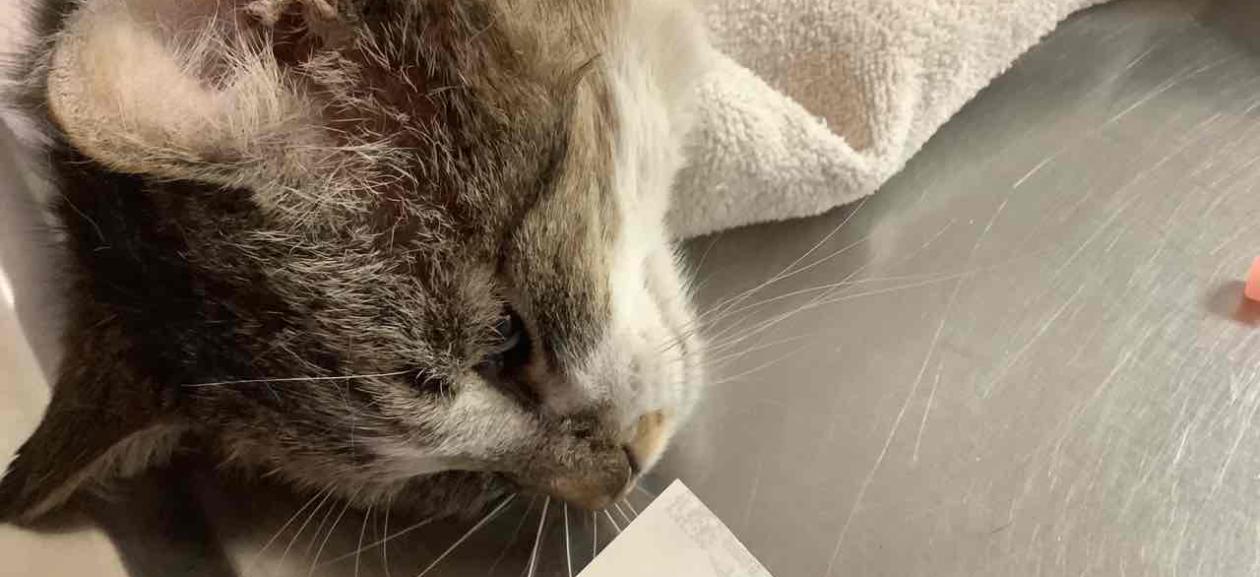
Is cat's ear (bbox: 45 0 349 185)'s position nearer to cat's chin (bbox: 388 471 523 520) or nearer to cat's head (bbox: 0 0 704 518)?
cat's head (bbox: 0 0 704 518)

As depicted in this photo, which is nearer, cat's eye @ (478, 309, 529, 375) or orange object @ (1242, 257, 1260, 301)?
cat's eye @ (478, 309, 529, 375)

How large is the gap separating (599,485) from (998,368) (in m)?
0.39

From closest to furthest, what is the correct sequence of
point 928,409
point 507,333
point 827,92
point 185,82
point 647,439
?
point 185,82, point 507,333, point 647,439, point 928,409, point 827,92

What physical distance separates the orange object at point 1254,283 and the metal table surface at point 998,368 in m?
0.01

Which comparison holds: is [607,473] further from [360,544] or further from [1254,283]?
[1254,283]

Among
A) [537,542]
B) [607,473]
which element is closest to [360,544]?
[537,542]

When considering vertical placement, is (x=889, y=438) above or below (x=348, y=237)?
below

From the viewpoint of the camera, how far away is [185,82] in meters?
0.58

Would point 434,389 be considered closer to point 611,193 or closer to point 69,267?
point 611,193

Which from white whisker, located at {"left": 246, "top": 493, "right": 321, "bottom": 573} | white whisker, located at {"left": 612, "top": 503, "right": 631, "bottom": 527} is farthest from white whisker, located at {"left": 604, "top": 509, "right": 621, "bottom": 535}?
white whisker, located at {"left": 246, "top": 493, "right": 321, "bottom": 573}

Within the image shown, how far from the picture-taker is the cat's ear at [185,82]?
534 millimetres

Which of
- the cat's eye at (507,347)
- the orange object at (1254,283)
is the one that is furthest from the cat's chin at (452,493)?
the orange object at (1254,283)

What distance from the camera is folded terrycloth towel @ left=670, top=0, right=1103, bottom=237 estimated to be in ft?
3.20

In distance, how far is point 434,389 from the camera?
2.22 feet
